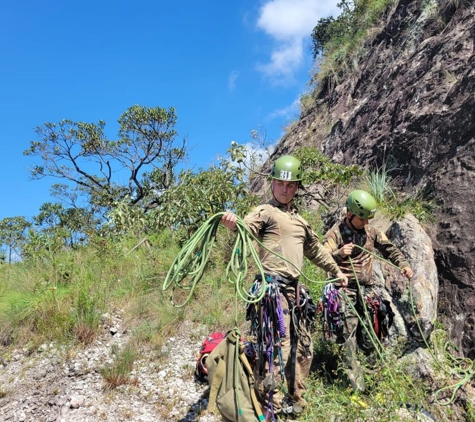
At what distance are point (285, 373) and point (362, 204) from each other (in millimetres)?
1656

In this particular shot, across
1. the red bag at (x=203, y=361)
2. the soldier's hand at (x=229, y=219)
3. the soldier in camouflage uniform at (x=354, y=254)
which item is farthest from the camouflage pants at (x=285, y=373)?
the red bag at (x=203, y=361)

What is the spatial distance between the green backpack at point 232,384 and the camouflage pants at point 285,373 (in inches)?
4.7

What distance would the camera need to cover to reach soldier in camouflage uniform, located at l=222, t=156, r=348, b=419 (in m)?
3.16

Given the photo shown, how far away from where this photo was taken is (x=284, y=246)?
3262 millimetres

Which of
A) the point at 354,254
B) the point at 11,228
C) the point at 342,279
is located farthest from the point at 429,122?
the point at 11,228

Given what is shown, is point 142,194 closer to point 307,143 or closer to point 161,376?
point 307,143

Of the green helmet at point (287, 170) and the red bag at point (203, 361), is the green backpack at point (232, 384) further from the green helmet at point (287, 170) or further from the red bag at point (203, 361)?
the green helmet at point (287, 170)

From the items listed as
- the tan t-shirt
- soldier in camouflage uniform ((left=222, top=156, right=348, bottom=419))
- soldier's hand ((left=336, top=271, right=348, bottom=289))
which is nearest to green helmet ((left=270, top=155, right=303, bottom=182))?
soldier in camouflage uniform ((left=222, top=156, right=348, bottom=419))

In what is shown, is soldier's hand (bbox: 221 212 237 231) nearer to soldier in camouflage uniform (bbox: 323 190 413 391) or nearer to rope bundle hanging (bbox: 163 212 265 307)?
rope bundle hanging (bbox: 163 212 265 307)

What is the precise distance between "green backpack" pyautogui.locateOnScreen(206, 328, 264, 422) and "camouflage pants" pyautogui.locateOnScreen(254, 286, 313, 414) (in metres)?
0.12

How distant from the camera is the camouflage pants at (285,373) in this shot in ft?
9.75

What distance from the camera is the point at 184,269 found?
3117 mm

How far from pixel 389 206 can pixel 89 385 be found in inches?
165

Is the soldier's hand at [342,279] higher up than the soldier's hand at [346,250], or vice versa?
the soldier's hand at [346,250]
